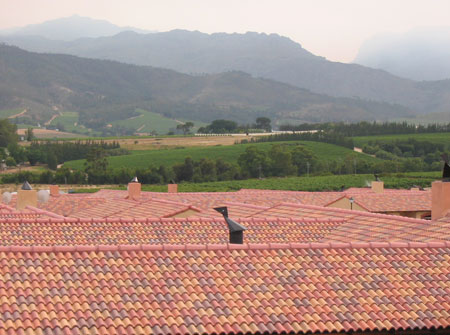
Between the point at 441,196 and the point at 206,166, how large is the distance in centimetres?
8278

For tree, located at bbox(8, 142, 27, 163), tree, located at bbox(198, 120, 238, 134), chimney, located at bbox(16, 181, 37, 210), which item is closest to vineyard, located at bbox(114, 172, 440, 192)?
chimney, located at bbox(16, 181, 37, 210)

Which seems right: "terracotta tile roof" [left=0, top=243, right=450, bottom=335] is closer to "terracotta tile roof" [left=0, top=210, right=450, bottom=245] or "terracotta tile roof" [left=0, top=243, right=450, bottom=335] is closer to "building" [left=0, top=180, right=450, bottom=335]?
"building" [left=0, top=180, right=450, bottom=335]

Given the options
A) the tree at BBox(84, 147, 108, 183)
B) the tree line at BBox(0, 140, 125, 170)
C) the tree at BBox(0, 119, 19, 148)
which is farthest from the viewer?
the tree at BBox(0, 119, 19, 148)

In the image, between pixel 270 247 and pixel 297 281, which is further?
pixel 270 247

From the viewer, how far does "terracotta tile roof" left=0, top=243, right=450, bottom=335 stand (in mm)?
10266

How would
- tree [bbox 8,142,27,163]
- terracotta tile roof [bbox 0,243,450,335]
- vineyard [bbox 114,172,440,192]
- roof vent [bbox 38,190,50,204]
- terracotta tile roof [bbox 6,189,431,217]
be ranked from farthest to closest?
tree [bbox 8,142,27,163]
vineyard [bbox 114,172,440,192]
roof vent [bbox 38,190,50,204]
terracotta tile roof [bbox 6,189,431,217]
terracotta tile roof [bbox 0,243,450,335]

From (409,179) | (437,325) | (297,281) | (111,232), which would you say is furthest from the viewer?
(409,179)

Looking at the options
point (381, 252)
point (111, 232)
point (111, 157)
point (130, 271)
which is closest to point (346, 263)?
point (381, 252)

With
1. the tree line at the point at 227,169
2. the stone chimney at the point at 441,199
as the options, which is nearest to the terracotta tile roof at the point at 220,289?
the stone chimney at the point at 441,199

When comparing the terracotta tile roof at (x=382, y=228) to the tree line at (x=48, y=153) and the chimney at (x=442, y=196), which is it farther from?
the tree line at (x=48, y=153)

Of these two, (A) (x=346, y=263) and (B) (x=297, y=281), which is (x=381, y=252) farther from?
(B) (x=297, y=281)

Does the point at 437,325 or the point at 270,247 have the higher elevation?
the point at 270,247

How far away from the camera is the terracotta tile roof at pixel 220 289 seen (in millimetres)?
10266

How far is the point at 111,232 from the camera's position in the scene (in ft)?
60.0
